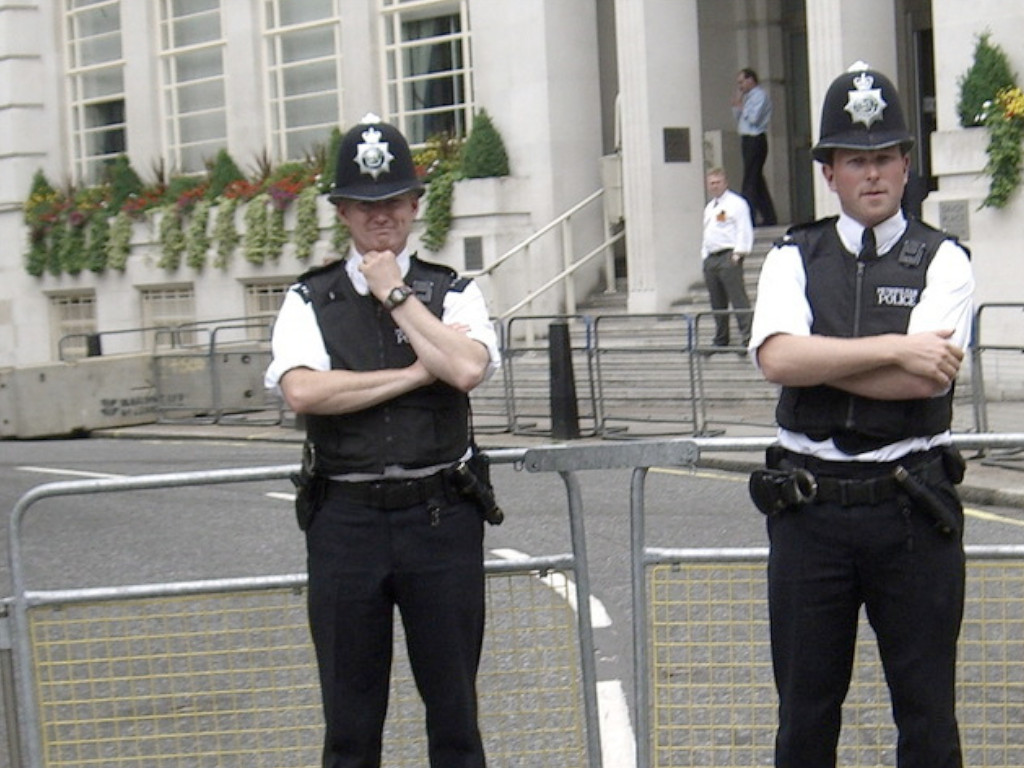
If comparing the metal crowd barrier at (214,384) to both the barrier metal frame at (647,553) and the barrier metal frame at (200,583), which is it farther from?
the barrier metal frame at (647,553)

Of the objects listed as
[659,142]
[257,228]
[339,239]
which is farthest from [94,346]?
[659,142]

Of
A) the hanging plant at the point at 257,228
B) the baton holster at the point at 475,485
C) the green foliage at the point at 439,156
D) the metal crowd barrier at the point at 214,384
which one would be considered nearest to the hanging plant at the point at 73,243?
the hanging plant at the point at 257,228

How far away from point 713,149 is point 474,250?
3167 millimetres

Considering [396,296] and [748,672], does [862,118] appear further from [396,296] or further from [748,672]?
[748,672]

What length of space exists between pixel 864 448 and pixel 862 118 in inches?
32.5

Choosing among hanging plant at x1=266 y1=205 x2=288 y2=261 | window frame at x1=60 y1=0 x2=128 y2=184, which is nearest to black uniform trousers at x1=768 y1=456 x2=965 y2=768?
hanging plant at x1=266 y1=205 x2=288 y2=261

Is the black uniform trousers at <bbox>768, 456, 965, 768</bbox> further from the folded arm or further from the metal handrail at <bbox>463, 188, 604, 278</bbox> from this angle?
the metal handrail at <bbox>463, 188, 604, 278</bbox>

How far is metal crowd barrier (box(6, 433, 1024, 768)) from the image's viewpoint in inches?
218

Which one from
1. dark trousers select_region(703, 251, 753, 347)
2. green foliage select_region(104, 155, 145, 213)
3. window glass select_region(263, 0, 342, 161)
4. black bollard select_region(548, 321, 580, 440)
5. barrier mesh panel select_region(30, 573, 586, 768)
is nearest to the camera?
barrier mesh panel select_region(30, 573, 586, 768)

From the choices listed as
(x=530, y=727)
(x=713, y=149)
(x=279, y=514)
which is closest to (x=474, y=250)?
(x=713, y=149)

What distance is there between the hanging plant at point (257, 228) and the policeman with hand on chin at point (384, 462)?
2200 cm

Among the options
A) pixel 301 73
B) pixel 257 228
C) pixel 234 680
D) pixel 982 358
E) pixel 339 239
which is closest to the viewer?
pixel 234 680

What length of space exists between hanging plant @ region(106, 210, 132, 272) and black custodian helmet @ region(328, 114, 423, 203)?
24997 millimetres

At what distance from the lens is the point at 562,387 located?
17.3 meters
